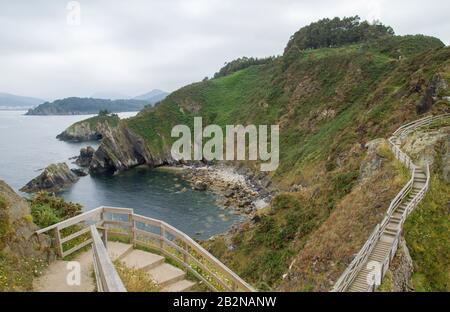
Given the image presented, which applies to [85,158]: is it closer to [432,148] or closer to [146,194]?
[146,194]

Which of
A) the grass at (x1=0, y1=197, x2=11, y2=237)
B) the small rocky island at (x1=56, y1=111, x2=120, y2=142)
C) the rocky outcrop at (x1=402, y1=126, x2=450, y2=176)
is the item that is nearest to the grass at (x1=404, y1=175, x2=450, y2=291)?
the rocky outcrop at (x1=402, y1=126, x2=450, y2=176)

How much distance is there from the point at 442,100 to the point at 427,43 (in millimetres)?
62258

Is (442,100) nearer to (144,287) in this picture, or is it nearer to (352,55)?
(144,287)

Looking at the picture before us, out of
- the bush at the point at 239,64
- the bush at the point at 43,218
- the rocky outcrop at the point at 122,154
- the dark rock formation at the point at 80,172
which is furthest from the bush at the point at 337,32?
the bush at the point at 43,218

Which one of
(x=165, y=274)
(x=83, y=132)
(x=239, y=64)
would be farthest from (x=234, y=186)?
(x=83, y=132)

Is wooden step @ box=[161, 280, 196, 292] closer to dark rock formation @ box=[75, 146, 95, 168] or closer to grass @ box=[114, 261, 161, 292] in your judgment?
grass @ box=[114, 261, 161, 292]

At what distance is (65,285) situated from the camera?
8.98 metres

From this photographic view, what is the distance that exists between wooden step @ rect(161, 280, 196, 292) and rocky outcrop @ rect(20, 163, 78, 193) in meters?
71.9

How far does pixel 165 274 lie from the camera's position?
9883mm

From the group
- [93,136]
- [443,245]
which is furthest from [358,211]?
[93,136]

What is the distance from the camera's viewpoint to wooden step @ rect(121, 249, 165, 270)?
32.8 ft

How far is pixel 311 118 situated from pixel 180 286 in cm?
7604

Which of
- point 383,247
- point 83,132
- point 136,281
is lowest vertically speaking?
point 383,247

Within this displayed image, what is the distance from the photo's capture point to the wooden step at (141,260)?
10008mm
